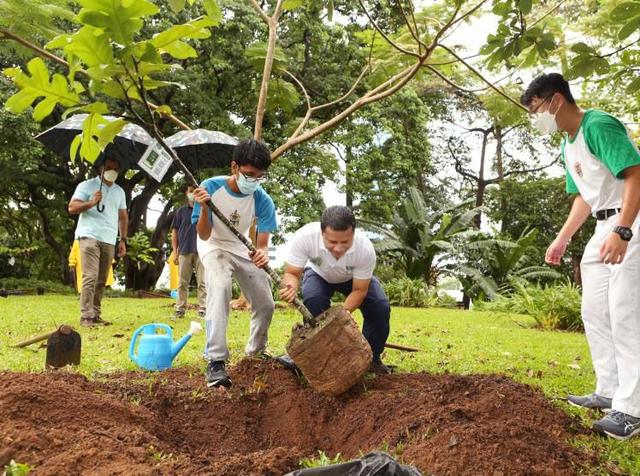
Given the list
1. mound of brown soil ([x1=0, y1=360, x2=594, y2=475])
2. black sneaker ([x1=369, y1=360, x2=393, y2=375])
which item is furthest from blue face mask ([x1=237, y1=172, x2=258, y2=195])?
black sneaker ([x1=369, y1=360, x2=393, y2=375])

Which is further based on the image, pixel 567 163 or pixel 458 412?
pixel 567 163

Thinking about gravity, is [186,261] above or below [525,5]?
below

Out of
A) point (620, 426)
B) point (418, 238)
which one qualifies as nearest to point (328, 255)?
point (620, 426)

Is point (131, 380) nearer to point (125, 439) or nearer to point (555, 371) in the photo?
point (125, 439)

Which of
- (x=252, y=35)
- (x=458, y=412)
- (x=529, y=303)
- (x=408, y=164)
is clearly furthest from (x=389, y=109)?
(x=458, y=412)

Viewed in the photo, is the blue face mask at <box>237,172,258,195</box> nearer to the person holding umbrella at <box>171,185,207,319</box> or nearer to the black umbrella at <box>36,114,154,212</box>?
the black umbrella at <box>36,114,154,212</box>

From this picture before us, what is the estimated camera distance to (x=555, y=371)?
5.09 m

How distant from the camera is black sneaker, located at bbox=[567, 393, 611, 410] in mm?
3549

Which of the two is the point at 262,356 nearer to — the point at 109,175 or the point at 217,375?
the point at 217,375

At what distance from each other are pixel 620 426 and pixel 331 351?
5.26ft

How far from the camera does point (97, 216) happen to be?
268 inches

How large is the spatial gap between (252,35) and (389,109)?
4383mm

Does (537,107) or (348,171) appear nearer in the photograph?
(537,107)

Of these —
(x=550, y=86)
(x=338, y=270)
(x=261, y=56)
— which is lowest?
(x=338, y=270)
